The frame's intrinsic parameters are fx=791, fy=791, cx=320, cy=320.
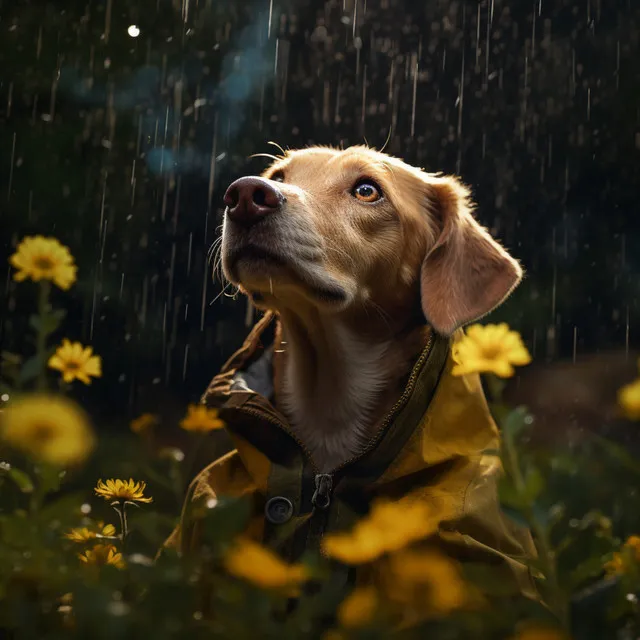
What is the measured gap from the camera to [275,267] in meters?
2.65

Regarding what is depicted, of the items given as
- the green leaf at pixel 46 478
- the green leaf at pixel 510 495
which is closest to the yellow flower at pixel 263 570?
the green leaf at pixel 510 495

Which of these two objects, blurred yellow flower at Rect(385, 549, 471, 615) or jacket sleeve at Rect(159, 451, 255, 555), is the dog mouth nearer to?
jacket sleeve at Rect(159, 451, 255, 555)

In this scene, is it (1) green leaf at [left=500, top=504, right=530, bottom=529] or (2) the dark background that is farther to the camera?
(2) the dark background

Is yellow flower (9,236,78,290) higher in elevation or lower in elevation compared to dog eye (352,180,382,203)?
lower

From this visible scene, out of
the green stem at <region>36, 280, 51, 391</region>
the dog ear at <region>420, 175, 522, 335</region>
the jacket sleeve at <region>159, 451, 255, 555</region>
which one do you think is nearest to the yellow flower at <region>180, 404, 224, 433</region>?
the jacket sleeve at <region>159, 451, 255, 555</region>

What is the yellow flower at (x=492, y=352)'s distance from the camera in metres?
1.41

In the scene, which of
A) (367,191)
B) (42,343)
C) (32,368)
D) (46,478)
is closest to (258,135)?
(367,191)

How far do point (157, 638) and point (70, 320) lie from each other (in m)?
6.63

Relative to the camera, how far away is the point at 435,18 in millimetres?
8086

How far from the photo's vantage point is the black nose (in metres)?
2.57

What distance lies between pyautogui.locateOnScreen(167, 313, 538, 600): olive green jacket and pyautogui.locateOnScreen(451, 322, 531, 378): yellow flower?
2.62 feet

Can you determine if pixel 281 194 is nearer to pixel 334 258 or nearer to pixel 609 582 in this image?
pixel 334 258

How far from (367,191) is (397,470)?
1.18 metres

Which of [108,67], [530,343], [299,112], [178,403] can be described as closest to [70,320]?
[178,403]
